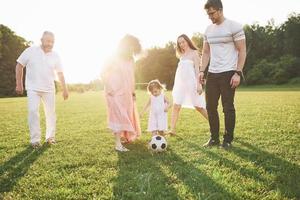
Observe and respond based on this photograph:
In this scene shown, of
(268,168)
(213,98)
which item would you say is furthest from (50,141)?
(268,168)

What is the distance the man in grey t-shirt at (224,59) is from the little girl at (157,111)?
162cm

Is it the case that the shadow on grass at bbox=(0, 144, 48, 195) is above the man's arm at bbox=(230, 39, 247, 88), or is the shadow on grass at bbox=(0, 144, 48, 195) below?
below

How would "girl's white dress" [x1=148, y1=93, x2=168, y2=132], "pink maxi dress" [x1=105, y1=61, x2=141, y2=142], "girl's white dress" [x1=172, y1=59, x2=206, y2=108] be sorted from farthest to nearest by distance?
"girl's white dress" [x1=172, y1=59, x2=206, y2=108], "girl's white dress" [x1=148, y1=93, x2=168, y2=132], "pink maxi dress" [x1=105, y1=61, x2=141, y2=142]

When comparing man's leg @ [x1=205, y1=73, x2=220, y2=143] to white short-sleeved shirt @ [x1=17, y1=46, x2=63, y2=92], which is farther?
white short-sleeved shirt @ [x1=17, y1=46, x2=63, y2=92]

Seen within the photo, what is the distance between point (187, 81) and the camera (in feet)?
33.0

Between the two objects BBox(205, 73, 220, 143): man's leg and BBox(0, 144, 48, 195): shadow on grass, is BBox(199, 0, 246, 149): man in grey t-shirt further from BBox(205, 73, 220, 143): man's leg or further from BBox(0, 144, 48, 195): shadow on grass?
BBox(0, 144, 48, 195): shadow on grass

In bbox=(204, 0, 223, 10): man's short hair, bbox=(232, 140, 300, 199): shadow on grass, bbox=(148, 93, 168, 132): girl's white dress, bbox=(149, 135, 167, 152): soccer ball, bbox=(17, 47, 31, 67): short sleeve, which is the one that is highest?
bbox=(204, 0, 223, 10): man's short hair

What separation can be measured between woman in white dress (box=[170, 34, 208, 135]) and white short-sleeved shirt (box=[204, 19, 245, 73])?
2.06m

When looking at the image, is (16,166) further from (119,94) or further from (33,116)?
(119,94)

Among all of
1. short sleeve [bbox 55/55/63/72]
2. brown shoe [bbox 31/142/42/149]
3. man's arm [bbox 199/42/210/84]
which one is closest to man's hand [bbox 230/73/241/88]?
man's arm [bbox 199/42/210/84]

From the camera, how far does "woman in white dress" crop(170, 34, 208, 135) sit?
9594mm

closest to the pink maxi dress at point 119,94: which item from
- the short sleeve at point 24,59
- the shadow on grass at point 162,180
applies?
the shadow on grass at point 162,180

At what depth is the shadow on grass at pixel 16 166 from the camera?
5.43 m

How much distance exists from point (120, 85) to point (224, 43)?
2.19 meters
